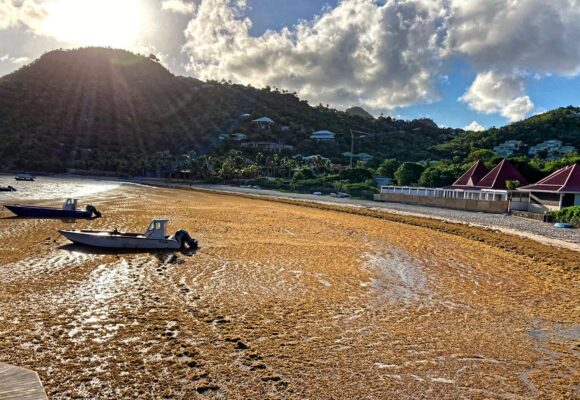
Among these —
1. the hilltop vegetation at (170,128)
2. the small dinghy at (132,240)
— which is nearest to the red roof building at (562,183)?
the hilltop vegetation at (170,128)

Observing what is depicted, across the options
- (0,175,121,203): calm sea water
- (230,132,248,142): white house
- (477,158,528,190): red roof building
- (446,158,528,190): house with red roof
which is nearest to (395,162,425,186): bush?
(446,158,528,190): house with red roof

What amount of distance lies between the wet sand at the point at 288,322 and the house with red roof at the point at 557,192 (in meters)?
20.8

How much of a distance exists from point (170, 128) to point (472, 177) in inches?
4489

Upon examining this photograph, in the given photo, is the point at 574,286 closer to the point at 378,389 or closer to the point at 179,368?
the point at 378,389

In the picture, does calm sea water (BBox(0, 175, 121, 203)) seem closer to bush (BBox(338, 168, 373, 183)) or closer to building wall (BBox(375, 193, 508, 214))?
building wall (BBox(375, 193, 508, 214))

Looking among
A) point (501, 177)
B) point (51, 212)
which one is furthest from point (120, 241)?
point (501, 177)

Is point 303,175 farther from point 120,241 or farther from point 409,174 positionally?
point 120,241

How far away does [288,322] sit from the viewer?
10.3 meters

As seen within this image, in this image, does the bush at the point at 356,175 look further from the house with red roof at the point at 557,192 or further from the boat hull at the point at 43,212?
the boat hull at the point at 43,212

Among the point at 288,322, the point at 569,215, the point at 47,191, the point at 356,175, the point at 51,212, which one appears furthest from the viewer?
the point at 356,175

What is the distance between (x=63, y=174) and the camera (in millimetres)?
98750

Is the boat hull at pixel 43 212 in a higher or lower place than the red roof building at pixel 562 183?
lower

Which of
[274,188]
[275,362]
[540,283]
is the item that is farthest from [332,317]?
[274,188]

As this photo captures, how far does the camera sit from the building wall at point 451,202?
41.0 m
